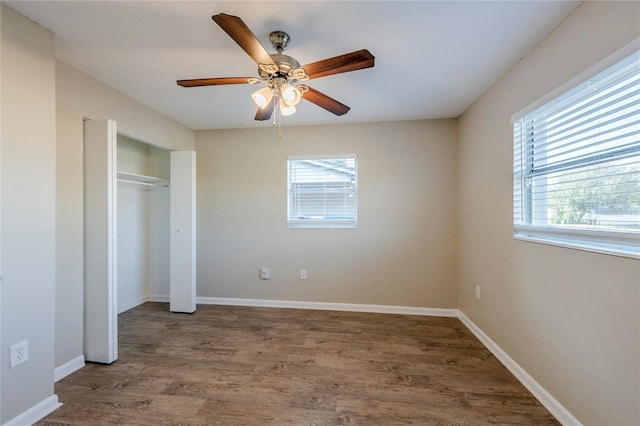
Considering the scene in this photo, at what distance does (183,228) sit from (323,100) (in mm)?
2382

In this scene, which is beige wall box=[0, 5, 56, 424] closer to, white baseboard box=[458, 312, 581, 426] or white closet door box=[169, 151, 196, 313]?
white closet door box=[169, 151, 196, 313]

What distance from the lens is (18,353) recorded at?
1.54m

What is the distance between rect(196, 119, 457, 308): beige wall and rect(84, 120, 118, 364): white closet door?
1.49 m

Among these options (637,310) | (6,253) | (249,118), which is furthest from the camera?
(249,118)

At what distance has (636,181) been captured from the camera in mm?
1223

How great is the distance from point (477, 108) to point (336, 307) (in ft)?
8.91

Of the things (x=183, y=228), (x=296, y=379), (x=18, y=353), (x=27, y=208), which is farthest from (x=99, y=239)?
(x=296, y=379)

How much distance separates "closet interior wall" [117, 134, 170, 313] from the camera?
345cm

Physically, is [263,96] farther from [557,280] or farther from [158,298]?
[158,298]

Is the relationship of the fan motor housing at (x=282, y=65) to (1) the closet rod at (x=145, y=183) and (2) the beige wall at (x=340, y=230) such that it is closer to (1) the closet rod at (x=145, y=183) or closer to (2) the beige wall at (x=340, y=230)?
(2) the beige wall at (x=340, y=230)

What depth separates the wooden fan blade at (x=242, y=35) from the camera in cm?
120

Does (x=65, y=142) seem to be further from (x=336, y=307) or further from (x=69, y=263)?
(x=336, y=307)

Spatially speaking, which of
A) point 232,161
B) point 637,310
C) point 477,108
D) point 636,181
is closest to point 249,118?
point 232,161

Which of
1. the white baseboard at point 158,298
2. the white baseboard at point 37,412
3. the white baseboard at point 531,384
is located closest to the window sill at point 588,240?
the white baseboard at point 531,384
